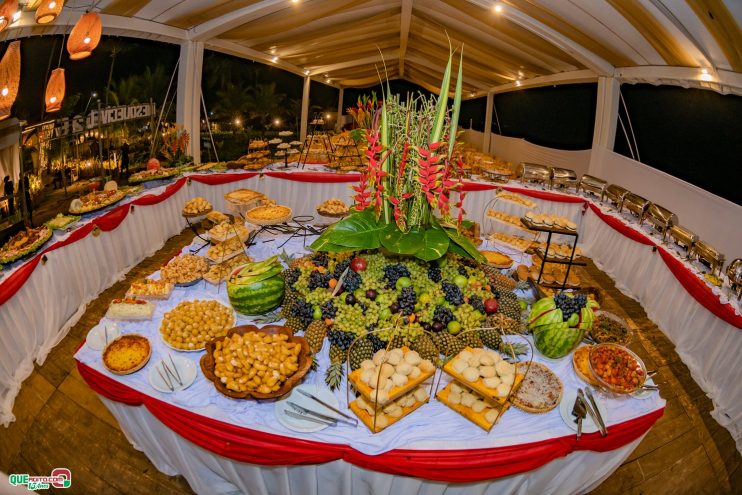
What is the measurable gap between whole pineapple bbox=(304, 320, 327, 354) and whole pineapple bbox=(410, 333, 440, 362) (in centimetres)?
55

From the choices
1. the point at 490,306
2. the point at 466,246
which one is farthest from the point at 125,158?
the point at 490,306

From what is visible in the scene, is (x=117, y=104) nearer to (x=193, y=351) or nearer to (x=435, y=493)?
(x=193, y=351)

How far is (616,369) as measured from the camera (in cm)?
231

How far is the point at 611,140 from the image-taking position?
756 centimetres

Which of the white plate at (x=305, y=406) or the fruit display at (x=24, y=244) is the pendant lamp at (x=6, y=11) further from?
the white plate at (x=305, y=406)

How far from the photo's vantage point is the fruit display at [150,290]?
9.57ft

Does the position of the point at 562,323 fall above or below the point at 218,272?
above

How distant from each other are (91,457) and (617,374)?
11.3 feet

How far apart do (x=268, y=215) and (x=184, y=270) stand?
146 cm

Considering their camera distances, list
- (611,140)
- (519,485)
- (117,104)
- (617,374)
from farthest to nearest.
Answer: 1. (611,140)
2. (117,104)
3. (617,374)
4. (519,485)

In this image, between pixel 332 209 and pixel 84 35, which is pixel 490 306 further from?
pixel 84 35

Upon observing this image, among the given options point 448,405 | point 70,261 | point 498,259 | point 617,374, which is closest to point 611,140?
point 498,259

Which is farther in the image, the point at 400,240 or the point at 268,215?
the point at 268,215

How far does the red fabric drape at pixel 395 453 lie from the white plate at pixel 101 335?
2.62ft
